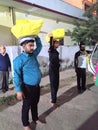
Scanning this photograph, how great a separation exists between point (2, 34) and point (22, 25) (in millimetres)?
9080

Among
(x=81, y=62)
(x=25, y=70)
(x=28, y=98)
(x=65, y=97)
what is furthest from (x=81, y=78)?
(x=25, y=70)

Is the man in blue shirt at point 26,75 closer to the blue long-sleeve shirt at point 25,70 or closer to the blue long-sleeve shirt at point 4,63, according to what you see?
the blue long-sleeve shirt at point 25,70

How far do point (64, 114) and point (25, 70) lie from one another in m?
1.93

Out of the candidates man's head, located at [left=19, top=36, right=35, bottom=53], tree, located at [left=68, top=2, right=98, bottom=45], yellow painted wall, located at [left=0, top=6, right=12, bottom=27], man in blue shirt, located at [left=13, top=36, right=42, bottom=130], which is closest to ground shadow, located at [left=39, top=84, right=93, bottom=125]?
man in blue shirt, located at [left=13, top=36, right=42, bottom=130]

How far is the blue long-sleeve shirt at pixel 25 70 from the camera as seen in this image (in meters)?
5.32

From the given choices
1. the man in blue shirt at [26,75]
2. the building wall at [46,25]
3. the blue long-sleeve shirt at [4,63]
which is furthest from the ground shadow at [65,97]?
the building wall at [46,25]

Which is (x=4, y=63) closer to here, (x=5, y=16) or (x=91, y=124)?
(x=91, y=124)

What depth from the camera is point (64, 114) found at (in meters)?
6.90

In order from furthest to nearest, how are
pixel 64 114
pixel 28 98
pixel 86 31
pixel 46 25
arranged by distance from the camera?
pixel 86 31
pixel 46 25
pixel 64 114
pixel 28 98

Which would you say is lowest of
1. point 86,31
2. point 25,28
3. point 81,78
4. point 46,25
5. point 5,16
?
point 81,78

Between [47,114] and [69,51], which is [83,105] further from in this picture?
[69,51]

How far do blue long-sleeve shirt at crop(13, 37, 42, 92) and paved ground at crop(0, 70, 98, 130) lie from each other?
1006 mm

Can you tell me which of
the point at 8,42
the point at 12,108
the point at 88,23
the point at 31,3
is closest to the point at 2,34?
the point at 8,42

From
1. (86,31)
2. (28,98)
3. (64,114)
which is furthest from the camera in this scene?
(86,31)
